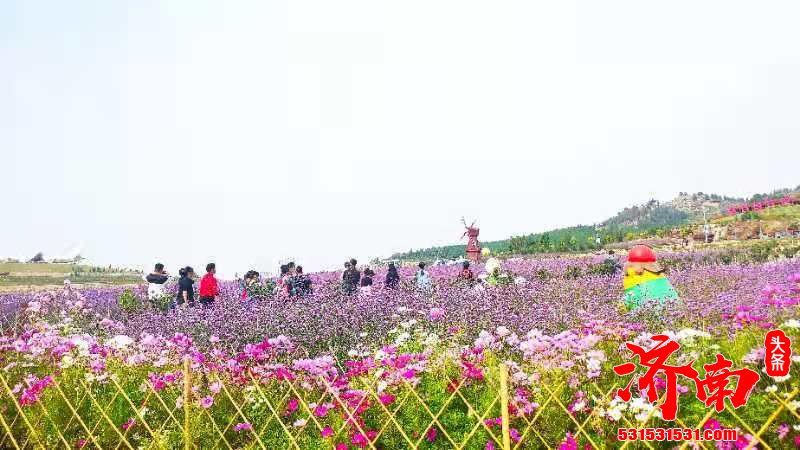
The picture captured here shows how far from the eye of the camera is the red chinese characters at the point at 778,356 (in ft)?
13.3

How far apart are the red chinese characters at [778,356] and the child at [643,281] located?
432 centimetres

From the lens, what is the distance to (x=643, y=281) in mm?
8984

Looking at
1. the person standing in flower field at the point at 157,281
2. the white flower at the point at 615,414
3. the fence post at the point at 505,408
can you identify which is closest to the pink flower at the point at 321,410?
the fence post at the point at 505,408

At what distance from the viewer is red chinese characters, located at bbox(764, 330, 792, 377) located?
4.06m

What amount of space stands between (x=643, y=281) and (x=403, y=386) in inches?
205

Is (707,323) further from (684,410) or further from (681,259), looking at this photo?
(681,259)

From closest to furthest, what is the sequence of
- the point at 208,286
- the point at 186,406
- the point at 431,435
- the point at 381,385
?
1. the point at 431,435
2. the point at 381,385
3. the point at 186,406
4. the point at 208,286

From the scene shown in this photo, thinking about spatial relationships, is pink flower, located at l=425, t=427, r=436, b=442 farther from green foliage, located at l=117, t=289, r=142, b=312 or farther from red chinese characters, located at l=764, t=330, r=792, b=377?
green foliage, located at l=117, t=289, r=142, b=312

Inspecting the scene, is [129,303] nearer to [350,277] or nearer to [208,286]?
[208,286]

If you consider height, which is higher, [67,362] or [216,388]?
[67,362]

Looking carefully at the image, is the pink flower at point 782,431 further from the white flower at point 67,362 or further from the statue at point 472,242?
the statue at point 472,242

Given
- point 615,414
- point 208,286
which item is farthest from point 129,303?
point 615,414

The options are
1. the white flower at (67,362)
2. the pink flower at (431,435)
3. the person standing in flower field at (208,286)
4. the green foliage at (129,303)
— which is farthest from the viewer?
the green foliage at (129,303)

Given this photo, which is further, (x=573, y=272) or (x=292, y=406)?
(x=573, y=272)
